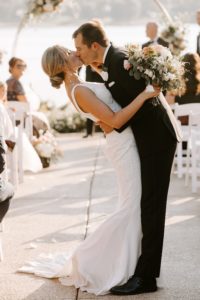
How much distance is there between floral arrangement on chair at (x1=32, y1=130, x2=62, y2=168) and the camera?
32.1 ft

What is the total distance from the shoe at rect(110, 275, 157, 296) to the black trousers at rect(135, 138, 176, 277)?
4 centimetres

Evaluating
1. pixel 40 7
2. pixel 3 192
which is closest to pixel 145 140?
pixel 3 192

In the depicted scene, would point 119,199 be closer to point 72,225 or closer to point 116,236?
point 116,236

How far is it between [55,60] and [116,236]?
4.06 ft

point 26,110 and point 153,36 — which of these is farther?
point 153,36

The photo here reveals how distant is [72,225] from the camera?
666 cm

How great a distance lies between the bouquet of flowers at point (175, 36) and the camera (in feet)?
42.6

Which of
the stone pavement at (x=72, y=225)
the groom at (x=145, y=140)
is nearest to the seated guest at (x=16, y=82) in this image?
the stone pavement at (x=72, y=225)

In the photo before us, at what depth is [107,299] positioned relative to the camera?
4.67 m

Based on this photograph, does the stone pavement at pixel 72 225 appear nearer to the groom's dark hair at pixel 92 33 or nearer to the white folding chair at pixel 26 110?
the white folding chair at pixel 26 110

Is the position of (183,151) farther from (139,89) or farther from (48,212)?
(139,89)

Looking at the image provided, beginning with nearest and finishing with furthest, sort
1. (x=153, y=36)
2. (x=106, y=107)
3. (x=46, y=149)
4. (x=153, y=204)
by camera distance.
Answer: (x=106, y=107)
(x=153, y=204)
(x=46, y=149)
(x=153, y=36)

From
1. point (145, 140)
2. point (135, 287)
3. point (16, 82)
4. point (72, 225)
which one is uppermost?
point (145, 140)

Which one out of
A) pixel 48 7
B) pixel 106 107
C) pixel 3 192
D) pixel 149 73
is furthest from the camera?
pixel 48 7
